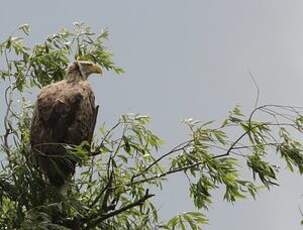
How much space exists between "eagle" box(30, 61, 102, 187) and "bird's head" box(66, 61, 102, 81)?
41 cm

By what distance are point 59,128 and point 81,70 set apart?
3.35 ft

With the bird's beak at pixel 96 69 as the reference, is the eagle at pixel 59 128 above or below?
below

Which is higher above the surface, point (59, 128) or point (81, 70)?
point (81, 70)

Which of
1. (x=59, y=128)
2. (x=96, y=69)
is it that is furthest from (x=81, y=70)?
(x=59, y=128)

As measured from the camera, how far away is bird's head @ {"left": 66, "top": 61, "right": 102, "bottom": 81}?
10031mm

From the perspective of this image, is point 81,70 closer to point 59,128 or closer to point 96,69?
point 96,69

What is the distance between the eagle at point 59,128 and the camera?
9.29 m

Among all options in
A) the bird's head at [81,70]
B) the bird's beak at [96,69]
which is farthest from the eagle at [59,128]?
the bird's beak at [96,69]

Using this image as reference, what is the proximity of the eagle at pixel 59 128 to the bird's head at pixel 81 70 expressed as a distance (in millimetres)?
415

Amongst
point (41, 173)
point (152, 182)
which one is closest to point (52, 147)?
point (41, 173)

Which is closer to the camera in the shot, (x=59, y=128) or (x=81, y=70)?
(x=59, y=128)

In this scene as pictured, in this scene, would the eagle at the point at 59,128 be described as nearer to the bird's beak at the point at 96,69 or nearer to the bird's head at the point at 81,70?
the bird's head at the point at 81,70

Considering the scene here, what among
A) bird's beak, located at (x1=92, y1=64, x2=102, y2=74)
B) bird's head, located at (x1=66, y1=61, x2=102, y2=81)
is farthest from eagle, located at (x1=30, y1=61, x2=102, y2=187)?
bird's beak, located at (x1=92, y1=64, x2=102, y2=74)

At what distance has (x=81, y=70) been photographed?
1016 cm
